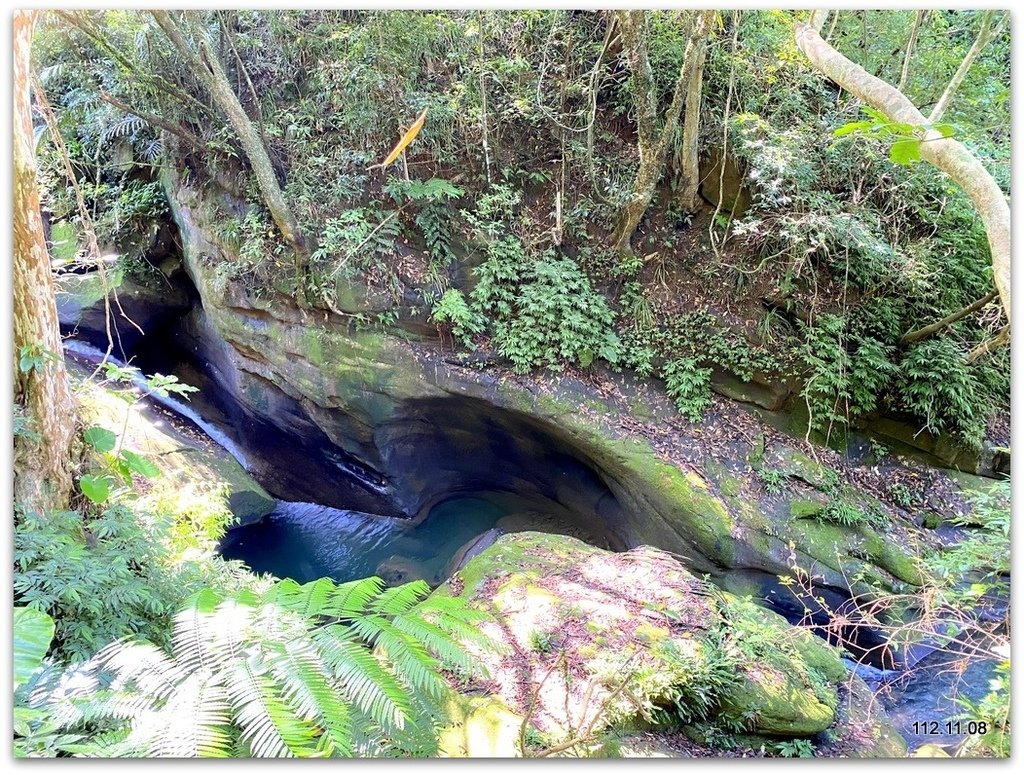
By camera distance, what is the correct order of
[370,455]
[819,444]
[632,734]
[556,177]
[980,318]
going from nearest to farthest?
1. [632,734]
2. [980,318]
3. [819,444]
4. [556,177]
5. [370,455]

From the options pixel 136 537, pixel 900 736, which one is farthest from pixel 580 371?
pixel 136 537

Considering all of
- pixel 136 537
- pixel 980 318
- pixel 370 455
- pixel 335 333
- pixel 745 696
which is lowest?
pixel 370 455

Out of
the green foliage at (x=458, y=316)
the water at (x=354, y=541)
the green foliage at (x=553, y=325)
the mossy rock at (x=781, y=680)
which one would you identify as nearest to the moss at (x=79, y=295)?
the water at (x=354, y=541)

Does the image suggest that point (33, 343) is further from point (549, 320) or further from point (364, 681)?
point (549, 320)

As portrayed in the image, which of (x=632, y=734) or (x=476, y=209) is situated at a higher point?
(x=476, y=209)

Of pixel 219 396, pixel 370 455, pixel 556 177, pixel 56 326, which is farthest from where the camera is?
pixel 219 396

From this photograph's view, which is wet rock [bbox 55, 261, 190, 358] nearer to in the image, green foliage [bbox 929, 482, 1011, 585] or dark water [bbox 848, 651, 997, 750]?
green foliage [bbox 929, 482, 1011, 585]

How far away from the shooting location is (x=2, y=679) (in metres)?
1.88

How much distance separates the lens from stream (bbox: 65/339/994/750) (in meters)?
8.02

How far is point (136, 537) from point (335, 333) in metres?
4.06

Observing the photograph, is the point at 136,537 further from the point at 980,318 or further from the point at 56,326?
the point at 980,318

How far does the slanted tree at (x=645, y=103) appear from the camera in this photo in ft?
17.6

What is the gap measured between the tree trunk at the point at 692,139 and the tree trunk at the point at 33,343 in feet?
19.4

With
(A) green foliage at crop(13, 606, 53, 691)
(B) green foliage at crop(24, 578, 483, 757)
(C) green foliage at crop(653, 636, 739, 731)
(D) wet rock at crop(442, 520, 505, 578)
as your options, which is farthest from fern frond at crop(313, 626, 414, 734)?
(D) wet rock at crop(442, 520, 505, 578)
